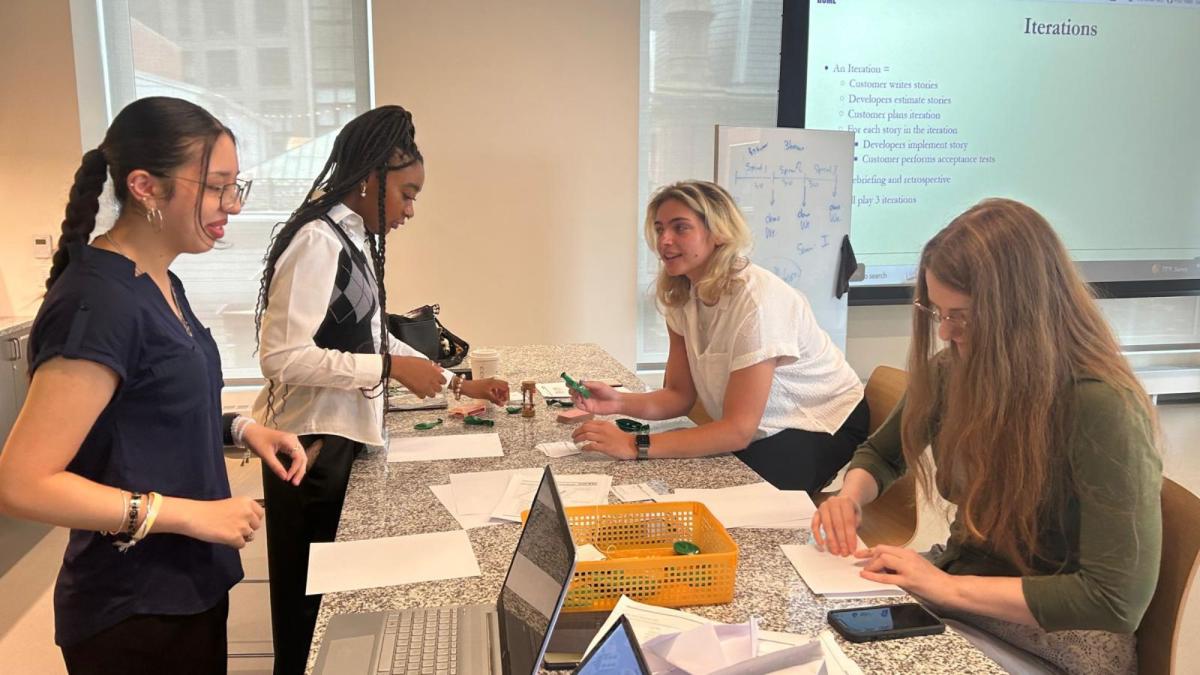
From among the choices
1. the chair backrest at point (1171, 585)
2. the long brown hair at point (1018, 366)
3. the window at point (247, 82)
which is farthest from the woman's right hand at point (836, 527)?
the window at point (247, 82)

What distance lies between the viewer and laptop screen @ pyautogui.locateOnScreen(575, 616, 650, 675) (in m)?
0.78

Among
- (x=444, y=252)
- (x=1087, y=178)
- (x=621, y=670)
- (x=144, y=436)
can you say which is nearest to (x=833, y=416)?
(x=621, y=670)

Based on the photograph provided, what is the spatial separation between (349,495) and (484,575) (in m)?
0.46

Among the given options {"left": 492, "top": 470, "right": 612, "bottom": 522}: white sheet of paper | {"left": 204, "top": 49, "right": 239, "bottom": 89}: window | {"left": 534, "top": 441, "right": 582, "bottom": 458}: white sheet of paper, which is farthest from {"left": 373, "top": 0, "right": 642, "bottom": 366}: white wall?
{"left": 492, "top": 470, "right": 612, "bottom": 522}: white sheet of paper

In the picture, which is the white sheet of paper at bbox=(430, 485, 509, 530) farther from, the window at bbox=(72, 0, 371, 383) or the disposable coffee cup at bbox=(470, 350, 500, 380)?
the window at bbox=(72, 0, 371, 383)

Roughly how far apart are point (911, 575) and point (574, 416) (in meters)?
1.04

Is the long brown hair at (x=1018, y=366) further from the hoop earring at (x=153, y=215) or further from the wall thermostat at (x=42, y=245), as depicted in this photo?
the wall thermostat at (x=42, y=245)

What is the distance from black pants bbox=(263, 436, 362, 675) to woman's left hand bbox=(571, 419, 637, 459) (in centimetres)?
51

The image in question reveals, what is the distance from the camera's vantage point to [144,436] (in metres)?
1.12

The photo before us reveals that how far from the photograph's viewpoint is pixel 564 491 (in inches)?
60.9

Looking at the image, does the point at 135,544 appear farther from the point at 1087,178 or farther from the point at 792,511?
the point at 1087,178

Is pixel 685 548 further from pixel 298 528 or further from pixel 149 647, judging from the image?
pixel 298 528

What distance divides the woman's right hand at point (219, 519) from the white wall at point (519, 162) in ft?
10.1

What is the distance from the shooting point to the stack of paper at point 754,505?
4.65 feet
